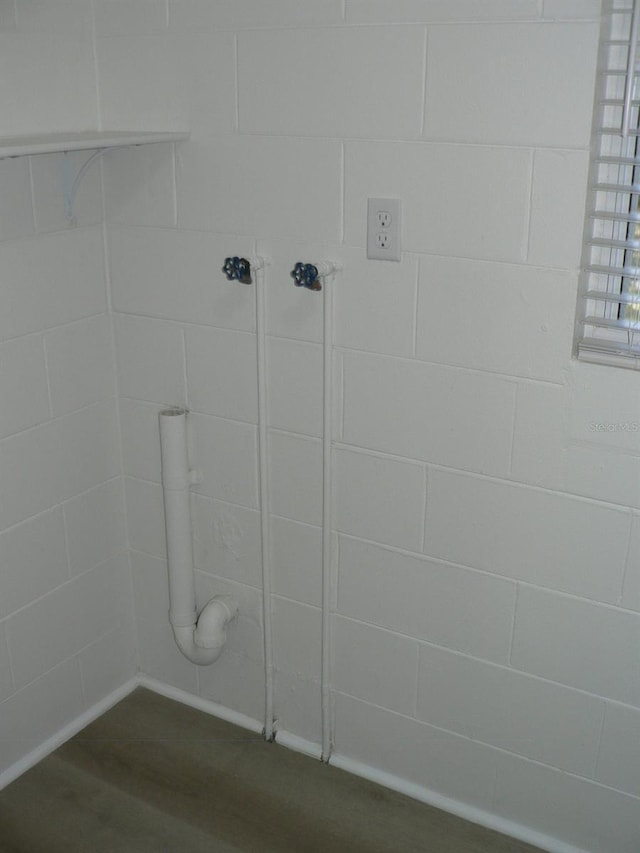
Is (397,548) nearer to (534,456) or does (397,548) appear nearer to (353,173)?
(534,456)

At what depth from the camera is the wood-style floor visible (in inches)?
81.0

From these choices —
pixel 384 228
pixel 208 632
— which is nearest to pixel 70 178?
pixel 384 228

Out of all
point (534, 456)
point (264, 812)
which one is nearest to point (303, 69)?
point (534, 456)

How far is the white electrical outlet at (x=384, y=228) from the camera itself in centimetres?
182

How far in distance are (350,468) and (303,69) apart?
2.81 ft

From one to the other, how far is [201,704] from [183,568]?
426 millimetres

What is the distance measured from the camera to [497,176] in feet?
5.57

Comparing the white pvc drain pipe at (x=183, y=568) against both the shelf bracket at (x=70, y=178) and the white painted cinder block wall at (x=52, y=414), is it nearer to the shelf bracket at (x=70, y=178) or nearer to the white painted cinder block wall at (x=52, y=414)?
the white painted cinder block wall at (x=52, y=414)

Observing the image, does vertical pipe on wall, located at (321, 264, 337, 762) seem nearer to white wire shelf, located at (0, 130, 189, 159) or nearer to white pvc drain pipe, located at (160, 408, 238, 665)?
white pvc drain pipe, located at (160, 408, 238, 665)

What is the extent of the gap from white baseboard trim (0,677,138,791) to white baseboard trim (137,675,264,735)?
53 mm

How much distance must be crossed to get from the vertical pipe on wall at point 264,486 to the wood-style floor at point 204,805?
0.14 metres

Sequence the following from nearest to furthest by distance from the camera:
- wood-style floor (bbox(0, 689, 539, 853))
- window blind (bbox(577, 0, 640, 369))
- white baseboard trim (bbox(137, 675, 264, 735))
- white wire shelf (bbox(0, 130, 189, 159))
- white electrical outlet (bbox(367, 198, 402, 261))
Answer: window blind (bbox(577, 0, 640, 369)), white wire shelf (bbox(0, 130, 189, 159)), white electrical outlet (bbox(367, 198, 402, 261)), wood-style floor (bbox(0, 689, 539, 853)), white baseboard trim (bbox(137, 675, 264, 735))

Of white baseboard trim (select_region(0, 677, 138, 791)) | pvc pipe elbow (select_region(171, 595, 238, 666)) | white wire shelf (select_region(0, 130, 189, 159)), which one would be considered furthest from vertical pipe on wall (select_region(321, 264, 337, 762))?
white baseboard trim (select_region(0, 677, 138, 791))

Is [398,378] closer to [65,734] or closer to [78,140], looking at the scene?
[78,140]
